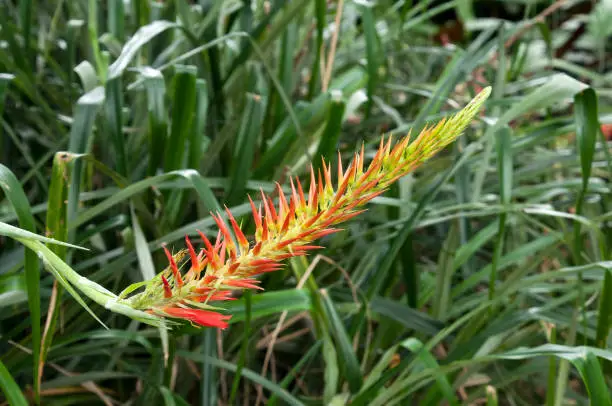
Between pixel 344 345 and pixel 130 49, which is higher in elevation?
pixel 130 49

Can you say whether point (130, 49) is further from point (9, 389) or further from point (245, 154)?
point (9, 389)

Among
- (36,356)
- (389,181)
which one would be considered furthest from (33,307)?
(389,181)

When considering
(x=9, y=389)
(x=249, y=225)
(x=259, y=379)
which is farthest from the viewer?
(x=249, y=225)

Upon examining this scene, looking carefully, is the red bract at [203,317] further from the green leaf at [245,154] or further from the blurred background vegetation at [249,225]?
the green leaf at [245,154]

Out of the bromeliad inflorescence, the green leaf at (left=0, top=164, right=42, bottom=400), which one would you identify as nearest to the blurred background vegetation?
the green leaf at (left=0, top=164, right=42, bottom=400)

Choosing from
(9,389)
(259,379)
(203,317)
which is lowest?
(259,379)

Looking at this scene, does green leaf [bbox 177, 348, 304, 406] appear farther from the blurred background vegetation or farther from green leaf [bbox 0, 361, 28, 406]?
green leaf [bbox 0, 361, 28, 406]

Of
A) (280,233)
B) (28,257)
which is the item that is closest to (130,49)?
(28,257)

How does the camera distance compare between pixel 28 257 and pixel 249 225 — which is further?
pixel 249 225

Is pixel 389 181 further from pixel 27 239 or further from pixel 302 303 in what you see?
pixel 302 303
